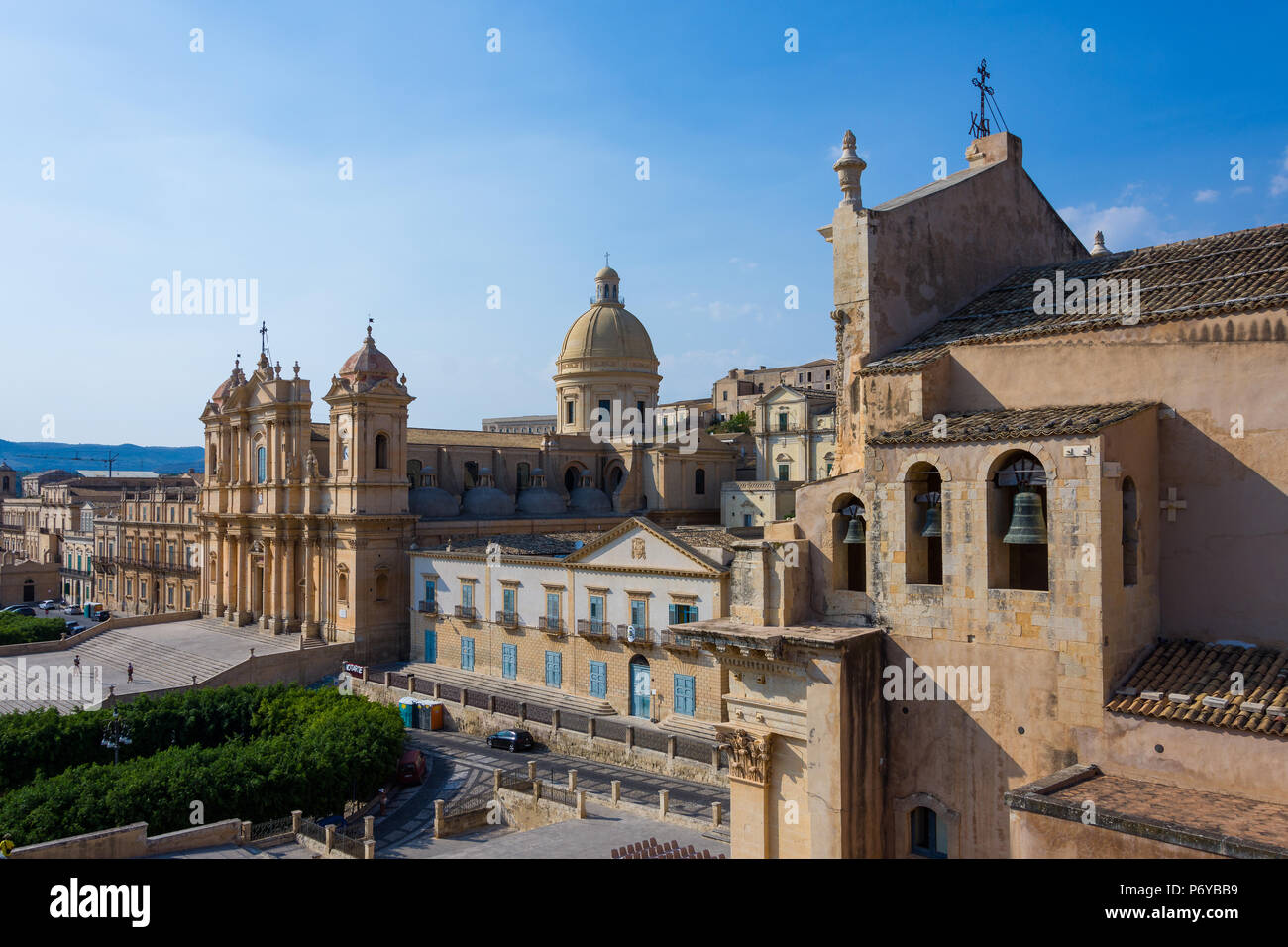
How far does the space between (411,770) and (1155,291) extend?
2483 cm

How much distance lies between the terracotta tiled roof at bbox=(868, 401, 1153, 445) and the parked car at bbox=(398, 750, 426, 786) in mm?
21508

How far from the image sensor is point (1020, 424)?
1217 cm

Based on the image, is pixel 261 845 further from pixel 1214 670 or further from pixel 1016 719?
pixel 1214 670

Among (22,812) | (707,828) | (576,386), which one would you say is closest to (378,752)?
(22,812)

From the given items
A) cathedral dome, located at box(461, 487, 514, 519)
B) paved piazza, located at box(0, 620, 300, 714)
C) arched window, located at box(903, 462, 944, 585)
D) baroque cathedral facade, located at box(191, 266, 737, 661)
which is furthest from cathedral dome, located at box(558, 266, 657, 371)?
arched window, located at box(903, 462, 944, 585)

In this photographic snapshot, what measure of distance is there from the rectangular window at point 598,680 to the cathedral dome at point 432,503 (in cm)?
1800

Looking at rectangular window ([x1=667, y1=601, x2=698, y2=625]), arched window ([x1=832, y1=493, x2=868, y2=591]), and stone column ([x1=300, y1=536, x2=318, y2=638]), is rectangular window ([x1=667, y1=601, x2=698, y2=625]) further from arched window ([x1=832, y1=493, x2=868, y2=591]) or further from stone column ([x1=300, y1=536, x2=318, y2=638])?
stone column ([x1=300, y1=536, x2=318, y2=638])

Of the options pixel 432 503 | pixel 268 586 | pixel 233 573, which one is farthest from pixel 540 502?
pixel 233 573

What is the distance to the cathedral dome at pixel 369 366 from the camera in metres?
46.1

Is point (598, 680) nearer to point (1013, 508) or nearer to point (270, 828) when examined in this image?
point (270, 828)

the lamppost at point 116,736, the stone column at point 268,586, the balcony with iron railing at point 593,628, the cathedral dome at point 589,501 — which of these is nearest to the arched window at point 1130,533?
the balcony with iron railing at point 593,628

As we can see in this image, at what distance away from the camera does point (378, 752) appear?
93.0 feet
